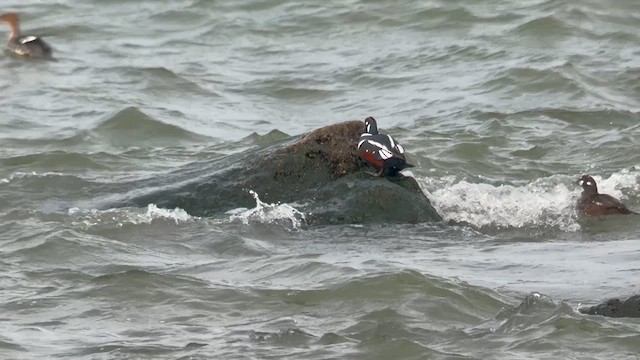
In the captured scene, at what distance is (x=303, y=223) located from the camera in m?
9.73

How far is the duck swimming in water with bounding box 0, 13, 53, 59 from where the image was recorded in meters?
18.8

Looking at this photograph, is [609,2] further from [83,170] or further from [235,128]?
[83,170]

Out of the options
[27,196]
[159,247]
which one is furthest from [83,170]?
[159,247]

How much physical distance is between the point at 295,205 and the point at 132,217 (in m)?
1.15

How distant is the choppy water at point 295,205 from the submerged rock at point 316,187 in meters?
0.13

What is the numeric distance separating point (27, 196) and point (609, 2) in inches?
439

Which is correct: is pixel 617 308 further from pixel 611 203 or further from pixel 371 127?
pixel 371 127

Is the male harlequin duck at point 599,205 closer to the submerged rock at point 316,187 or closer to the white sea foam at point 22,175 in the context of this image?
the submerged rock at point 316,187


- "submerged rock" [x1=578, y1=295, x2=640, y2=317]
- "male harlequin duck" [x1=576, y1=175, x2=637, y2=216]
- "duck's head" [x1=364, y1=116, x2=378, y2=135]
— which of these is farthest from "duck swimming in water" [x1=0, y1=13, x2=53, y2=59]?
"submerged rock" [x1=578, y1=295, x2=640, y2=317]

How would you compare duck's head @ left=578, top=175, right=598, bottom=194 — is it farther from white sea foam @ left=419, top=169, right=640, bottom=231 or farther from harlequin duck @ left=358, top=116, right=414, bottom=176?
harlequin duck @ left=358, top=116, right=414, bottom=176

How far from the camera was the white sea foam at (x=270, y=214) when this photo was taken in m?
9.74

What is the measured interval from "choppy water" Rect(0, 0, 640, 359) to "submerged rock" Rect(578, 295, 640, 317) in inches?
3.9

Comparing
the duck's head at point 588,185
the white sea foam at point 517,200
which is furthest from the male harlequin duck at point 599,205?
the white sea foam at point 517,200

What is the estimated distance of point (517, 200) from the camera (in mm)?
10562
